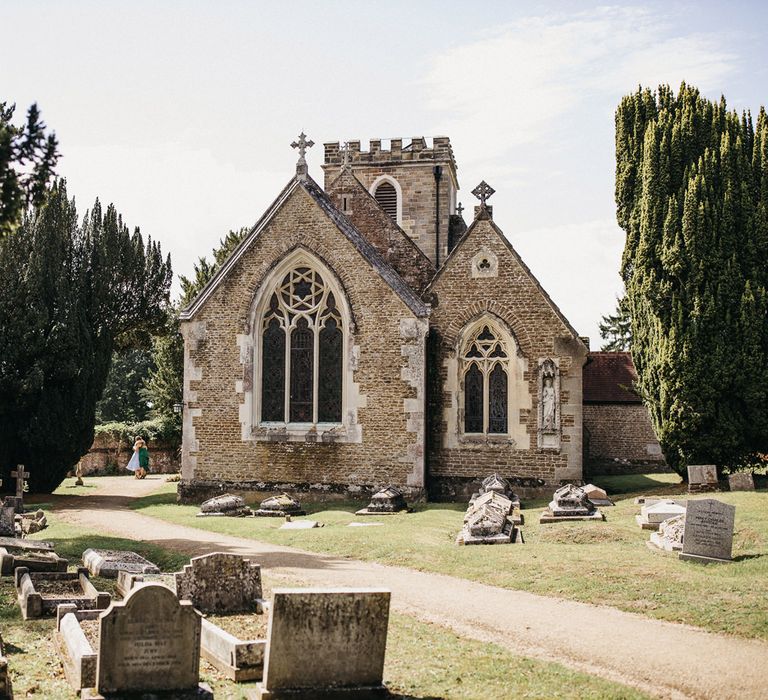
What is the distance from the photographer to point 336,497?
2352cm

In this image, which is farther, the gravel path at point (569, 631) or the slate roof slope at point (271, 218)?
the slate roof slope at point (271, 218)

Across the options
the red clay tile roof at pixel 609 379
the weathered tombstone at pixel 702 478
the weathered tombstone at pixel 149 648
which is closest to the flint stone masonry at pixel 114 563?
the weathered tombstone at pixel 149 648

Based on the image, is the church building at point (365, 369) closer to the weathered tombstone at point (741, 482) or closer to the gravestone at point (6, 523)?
the weathered tombstone at point (741, 482)

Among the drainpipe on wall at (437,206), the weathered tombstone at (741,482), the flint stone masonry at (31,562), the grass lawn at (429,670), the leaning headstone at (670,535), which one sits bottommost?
the grass lawn at (429,670)

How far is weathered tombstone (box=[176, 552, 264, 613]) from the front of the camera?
10953 mm

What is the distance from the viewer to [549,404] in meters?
23.4

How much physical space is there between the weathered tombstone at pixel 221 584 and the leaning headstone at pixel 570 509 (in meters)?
8.44

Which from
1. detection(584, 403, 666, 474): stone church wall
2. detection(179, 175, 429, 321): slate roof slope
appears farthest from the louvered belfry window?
detection(584, 403, 666, 474): stone church wall

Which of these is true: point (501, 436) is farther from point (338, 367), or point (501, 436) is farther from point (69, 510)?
point (69, 510)

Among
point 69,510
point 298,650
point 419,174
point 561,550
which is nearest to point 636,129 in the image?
point 419,174

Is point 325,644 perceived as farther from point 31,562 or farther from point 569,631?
point 31,562

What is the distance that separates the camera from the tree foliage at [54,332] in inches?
1049

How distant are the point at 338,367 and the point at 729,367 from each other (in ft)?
32.3

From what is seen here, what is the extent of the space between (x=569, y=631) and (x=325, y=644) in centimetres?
368
